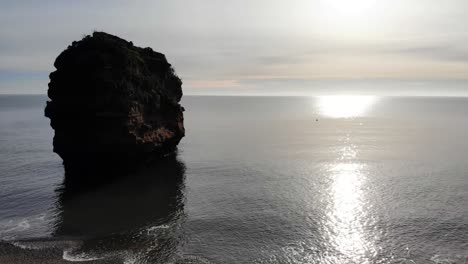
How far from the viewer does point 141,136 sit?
58875mm

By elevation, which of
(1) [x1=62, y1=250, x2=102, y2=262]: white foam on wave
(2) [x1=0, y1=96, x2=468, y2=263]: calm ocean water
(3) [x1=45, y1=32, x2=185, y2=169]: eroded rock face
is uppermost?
(3) [x1=45, y1=32, x2=185, y2=169]: eroded rock face

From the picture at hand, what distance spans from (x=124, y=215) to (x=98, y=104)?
19.4 meters

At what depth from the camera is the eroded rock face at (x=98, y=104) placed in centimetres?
5431

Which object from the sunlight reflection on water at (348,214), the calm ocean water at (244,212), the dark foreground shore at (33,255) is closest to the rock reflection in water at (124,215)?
the calm ocean water at (244,212)

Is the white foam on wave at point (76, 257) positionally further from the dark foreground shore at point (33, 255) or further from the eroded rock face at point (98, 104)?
the eroded rock face at point (98, 104)

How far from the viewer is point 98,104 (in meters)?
53.9

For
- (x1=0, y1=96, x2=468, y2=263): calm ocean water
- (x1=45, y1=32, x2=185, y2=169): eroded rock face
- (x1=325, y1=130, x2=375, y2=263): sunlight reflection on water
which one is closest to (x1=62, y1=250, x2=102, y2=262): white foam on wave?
(x1=0, y1=96, x2=468, y2=263): calm ocean water

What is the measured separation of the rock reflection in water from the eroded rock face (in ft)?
18.1

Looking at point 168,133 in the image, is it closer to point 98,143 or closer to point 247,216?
point 98,143

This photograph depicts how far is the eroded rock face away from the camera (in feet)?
178

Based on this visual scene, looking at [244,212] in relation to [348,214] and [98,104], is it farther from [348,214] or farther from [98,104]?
[98,104]

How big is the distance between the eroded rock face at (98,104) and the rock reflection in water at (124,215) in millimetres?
5511

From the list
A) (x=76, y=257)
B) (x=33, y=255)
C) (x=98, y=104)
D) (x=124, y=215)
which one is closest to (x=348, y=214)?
(x=124, y=215)

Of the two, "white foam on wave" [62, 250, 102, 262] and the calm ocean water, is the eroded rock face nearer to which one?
the calm ocean water
